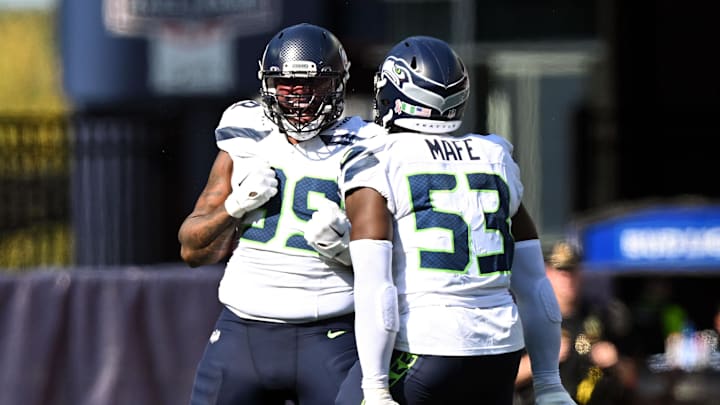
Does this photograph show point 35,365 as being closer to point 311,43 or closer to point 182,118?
point 311,43

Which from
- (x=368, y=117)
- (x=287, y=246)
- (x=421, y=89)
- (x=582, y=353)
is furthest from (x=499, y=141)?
(x=368, y=117)

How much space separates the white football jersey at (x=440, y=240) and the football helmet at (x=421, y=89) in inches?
3.8

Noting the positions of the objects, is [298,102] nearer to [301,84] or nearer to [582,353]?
[301,84]

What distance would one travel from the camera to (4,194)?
43.3ft

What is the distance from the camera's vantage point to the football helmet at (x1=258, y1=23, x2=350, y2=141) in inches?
197

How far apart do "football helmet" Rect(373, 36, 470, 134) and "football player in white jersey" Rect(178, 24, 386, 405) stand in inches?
11.7

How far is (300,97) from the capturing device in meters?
4.99

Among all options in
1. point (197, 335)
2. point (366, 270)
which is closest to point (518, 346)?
point (366, 270)

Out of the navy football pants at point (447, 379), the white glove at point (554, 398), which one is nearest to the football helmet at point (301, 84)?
the navy football pants at point (447, 379)

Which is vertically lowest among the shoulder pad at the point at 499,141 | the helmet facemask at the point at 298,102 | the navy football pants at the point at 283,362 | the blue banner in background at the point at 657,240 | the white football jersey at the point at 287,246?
the blue banner in background at the point at 657,240

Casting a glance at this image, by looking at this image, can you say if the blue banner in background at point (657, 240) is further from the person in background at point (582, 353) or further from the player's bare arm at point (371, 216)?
the player's bare arm at point (371, 216)

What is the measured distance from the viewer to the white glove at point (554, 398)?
4859mm

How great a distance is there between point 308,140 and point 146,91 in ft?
27.8

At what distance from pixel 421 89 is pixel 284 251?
68cm
